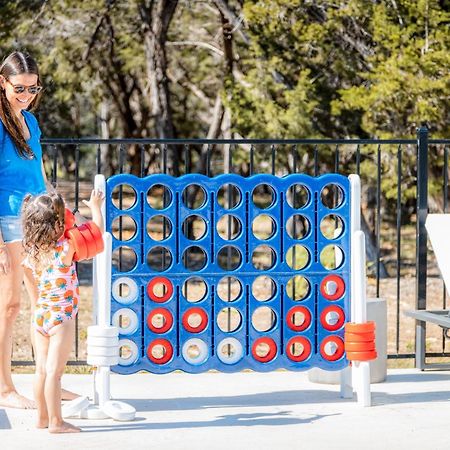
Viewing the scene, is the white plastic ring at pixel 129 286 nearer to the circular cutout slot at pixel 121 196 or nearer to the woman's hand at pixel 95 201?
the circular cutout slot at pixel 121 196

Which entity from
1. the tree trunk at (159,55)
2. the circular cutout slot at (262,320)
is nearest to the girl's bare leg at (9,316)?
the circular cutout slot at (262,320)

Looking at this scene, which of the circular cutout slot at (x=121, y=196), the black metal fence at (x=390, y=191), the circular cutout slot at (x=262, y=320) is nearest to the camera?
the circular cutout slot at (x=121, y=196)

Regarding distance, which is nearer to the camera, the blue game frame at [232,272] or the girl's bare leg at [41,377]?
the girl's bare leg at [41,377]

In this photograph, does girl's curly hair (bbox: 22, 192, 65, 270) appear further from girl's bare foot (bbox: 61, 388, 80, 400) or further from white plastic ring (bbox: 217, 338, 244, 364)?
white plastic ring (bbox: 217, 338, 244, 364)

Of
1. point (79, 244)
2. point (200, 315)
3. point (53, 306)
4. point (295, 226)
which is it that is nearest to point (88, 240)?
point (79, 244)

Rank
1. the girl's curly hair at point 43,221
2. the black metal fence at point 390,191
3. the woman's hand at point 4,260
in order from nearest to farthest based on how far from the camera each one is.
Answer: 1. the girl's curly hair at point 43,221
2. the woman's hand at point 4,260
3. the black metal fence at point 390,191

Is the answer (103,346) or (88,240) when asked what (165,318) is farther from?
(88,240)

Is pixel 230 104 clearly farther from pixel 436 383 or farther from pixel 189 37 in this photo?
pixel 436 383

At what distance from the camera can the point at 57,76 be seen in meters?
20.5

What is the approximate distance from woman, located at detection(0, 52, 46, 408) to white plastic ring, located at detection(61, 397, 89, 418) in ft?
1.96

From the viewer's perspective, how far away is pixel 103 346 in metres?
5.87

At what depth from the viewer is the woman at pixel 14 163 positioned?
19.0 feet

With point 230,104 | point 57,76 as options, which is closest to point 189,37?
point 57,76

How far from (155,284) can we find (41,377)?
1.02m
